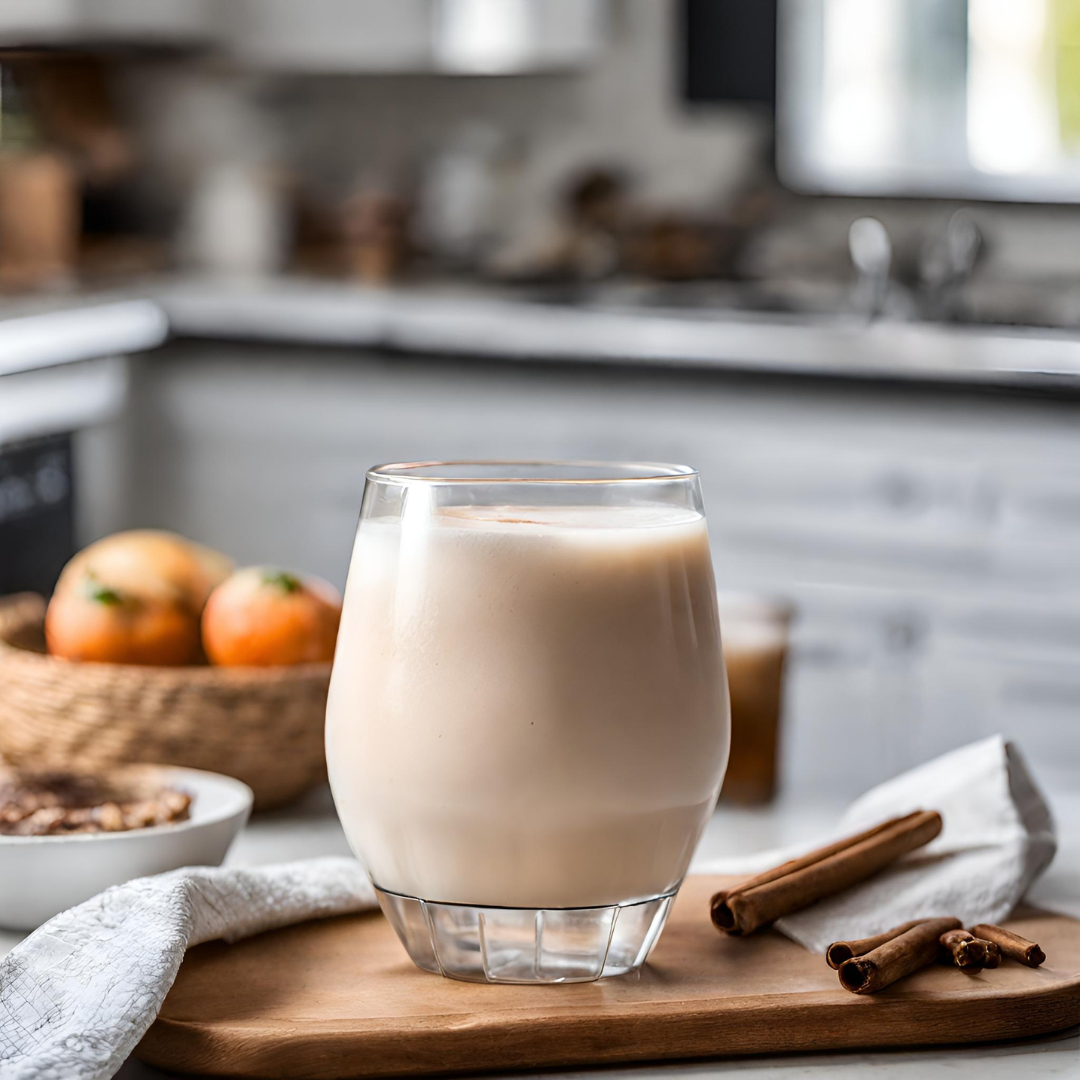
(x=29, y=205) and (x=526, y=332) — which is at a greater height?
(x=29, y=205)

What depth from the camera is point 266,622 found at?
0.91 metres

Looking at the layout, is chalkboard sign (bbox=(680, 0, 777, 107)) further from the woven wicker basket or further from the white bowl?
the white bowl

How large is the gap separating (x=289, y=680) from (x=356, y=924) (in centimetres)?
23

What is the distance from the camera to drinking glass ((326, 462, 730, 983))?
1.96 ft

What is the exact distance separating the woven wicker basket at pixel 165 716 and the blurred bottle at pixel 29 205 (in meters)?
2.53

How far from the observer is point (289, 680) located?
2.95ft

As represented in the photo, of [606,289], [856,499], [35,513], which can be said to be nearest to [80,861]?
[856,499]

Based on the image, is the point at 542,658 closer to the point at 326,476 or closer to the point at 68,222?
the point at 326,476

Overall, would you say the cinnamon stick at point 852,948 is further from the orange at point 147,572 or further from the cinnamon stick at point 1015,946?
the orange at point 147,572

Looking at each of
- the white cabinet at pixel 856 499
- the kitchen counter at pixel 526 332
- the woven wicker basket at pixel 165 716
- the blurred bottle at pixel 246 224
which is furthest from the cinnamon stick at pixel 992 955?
the blurred bottle at pixel 246 224

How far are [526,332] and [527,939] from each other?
7.48 ft

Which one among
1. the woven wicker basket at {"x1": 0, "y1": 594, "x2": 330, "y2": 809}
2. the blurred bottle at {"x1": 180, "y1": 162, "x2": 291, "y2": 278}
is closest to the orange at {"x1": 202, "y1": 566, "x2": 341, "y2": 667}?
the woven wicker basket at {"x1": 0, "y1": 594, "x2": 330, "y2": 809}

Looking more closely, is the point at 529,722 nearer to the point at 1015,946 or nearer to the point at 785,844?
the point at 1015,946

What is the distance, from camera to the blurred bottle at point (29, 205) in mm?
3398
